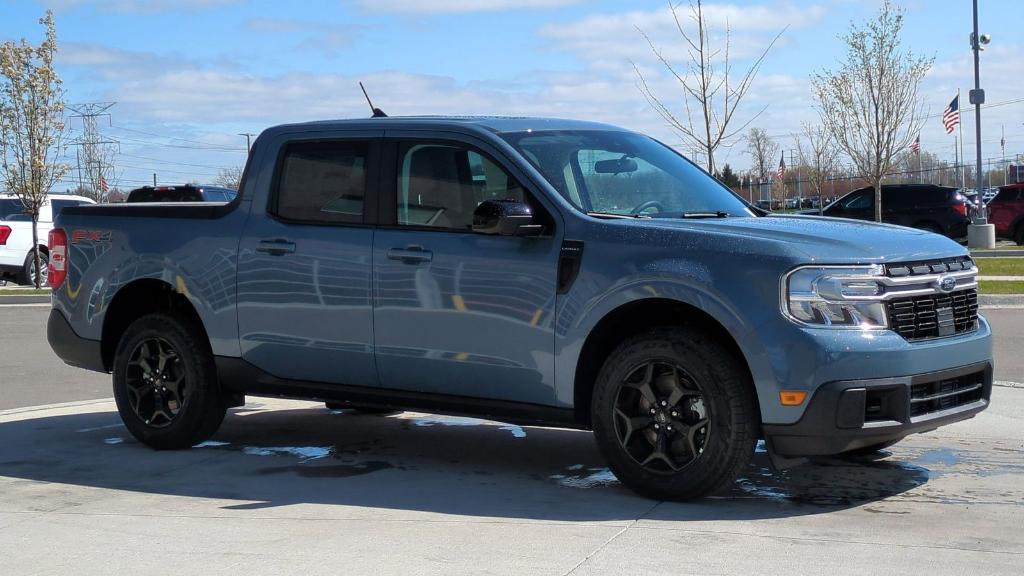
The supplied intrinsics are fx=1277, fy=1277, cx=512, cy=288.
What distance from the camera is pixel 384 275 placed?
6652 mm

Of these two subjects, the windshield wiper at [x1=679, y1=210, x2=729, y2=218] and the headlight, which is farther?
the windshield wiper at [x1=679, y1=210, x2=729, y2=218]

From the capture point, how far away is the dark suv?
111ft

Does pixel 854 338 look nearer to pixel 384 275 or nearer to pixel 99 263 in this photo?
pixel 384 275

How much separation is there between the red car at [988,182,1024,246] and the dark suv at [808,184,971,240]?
2489 millimetres

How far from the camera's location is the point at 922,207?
34125 millimetres

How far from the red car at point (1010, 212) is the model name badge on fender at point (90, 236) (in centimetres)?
3226

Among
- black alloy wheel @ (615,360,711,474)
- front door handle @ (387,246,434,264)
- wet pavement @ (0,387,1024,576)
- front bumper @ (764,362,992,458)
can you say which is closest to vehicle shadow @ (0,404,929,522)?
wet pavement @ (0,387,1024,576)

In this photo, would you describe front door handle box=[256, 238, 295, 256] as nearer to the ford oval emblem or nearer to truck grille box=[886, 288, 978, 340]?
truck grille box=[886, 288, 978, 340]

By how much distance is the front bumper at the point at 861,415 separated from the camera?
5.41 meters

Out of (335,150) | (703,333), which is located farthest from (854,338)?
(335,150)

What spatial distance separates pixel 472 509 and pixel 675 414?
1.04 metres

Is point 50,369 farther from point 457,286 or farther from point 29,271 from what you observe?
point 29,271

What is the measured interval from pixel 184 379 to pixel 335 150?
165 cm

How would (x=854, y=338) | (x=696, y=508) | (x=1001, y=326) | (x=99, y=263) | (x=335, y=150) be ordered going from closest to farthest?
(x=854, y=338) → (x=696, y=508) → (x=335, y=150) → (x=99, y=263) → (x=1001, y=326)
